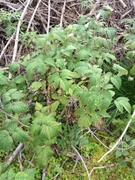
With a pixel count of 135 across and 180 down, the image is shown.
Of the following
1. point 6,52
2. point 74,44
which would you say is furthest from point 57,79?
point 6,52

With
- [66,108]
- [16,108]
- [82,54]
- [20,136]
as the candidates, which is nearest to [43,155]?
[20,136]

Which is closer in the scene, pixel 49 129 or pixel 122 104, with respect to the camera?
pixel 49 129

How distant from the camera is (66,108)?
2.13 m

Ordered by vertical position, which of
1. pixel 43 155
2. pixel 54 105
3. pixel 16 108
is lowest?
pixel 43 155

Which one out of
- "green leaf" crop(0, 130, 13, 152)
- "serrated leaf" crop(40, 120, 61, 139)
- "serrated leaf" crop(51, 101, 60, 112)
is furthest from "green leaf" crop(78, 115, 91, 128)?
"green leaf" crop(0, 130, 13, 152)

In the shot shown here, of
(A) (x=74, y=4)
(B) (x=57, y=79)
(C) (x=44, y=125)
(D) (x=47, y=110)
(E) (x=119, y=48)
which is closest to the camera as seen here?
(C) (x=44, y=125)

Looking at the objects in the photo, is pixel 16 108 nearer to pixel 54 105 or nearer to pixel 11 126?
pixel 11 126

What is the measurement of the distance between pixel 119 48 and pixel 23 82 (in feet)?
2.99

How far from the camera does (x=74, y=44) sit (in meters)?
2.11

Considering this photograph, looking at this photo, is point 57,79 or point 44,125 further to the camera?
point 57,79

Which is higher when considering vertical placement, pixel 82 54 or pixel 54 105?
pixel 82 54

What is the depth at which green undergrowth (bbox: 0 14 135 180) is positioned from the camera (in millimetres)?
1720

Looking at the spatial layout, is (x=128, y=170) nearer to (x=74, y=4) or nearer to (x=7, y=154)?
(x=7, y=154)

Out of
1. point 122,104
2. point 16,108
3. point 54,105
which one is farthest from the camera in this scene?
point 54,105
